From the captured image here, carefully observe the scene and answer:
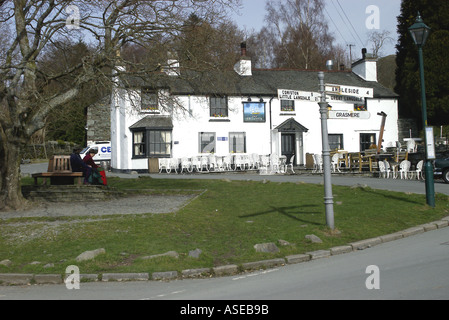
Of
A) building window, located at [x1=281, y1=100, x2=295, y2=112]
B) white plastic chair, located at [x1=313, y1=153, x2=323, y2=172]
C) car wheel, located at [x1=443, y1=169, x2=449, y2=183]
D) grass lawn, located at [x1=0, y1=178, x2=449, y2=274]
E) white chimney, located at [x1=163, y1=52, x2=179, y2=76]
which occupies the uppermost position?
building window, located at [x1=281, y1=100, x2=295, y2=112]

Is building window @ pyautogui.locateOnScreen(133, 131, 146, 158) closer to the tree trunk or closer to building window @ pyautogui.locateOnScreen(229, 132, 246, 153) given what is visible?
building window @ pyautogui.locateOnScreen(229, 132, 246, 153)

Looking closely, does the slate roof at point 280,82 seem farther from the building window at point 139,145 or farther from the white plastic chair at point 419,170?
the white plastic chair at point 419,170

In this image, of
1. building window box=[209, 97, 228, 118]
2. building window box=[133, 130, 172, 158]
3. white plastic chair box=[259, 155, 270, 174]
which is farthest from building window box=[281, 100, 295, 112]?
building window box=[133, 130, 172, 158]

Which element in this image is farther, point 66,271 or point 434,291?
point 66,271

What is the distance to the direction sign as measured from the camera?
1042 cm

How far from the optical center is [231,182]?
1948cm

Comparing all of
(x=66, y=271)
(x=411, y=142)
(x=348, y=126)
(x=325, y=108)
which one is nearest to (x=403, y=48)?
(x=348, y=126)

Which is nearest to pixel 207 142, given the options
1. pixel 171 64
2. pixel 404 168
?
pixel 404 168

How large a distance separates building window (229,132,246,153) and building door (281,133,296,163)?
301 cm

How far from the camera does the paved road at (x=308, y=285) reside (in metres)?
6.05

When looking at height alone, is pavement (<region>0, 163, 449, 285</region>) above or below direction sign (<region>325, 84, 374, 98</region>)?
below

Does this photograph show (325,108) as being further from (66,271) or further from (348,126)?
(348,126)

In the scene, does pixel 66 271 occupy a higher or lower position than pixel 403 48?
lower
